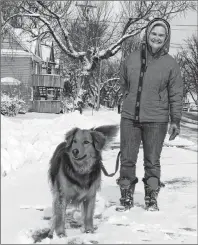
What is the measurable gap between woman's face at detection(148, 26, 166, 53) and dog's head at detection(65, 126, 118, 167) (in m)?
1.64

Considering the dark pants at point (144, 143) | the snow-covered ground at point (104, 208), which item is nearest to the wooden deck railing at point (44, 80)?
the snow-covered ground at point (104, 208)

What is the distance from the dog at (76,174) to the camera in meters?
4.22

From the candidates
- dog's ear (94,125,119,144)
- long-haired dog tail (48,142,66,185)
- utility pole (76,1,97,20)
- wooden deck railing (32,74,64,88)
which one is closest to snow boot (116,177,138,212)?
dog's ear (94,125,119,144)

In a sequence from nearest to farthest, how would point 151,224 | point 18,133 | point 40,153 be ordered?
point 151,224 → point 40,153 → point 18,133

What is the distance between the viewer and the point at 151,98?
5367 millimetres

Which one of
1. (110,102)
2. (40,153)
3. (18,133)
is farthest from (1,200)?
(110,102)

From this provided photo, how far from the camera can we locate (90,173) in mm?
4320

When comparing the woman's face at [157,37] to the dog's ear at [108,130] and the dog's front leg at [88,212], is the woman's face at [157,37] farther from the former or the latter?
the dog's front leg at [88,212]

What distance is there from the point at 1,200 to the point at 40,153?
4424 mm

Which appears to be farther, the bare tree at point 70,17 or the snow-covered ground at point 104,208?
the bare tree at point 70,17

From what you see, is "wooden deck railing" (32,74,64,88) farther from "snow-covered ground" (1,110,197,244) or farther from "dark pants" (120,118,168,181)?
"dark pants" (120,118,168,181)

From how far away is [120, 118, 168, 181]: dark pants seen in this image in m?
5.47

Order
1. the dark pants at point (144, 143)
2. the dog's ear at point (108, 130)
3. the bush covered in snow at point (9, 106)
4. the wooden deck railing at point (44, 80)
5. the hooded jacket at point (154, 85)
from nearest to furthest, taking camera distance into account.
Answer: the dog's ear at point (108, 130) < the hooded jacket at point (154, 85) < the dark pants at point (144, 143) < the bush covered in snow at point (9, 106) < the wooden deck railing at point (44, 80)

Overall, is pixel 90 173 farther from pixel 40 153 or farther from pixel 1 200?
pixel 40 153
